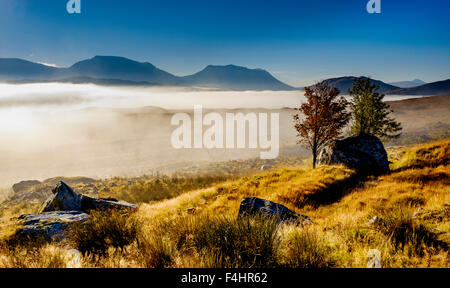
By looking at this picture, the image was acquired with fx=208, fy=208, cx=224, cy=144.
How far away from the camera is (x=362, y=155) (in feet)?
51.2

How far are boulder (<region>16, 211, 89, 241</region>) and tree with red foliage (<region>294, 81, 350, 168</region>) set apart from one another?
16642 millimetres

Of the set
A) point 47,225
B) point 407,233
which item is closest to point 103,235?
point 47,225

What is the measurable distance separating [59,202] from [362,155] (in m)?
18.8

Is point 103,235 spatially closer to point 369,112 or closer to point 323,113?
point 323,113

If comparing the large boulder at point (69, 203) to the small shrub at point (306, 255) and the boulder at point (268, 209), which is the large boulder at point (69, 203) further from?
the small shrub at point (306, 255)

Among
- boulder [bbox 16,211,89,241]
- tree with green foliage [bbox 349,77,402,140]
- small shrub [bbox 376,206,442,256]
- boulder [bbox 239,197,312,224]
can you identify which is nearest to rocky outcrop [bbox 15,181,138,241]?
boulder [bbox 16,211,89,241]

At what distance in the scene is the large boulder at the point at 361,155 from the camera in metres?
15.1

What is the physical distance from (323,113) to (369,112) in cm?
1034

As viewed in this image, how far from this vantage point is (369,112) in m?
23.9

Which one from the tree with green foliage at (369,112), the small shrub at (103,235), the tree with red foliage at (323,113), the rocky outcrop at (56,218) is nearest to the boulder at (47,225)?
the rocky outcrop at (56,218)

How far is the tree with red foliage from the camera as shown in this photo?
1769 cm

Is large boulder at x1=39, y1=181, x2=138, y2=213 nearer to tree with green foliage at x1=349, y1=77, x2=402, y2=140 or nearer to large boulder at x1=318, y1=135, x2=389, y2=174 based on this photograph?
large boulder at x1=318, y1=135, x2=389, y2=174

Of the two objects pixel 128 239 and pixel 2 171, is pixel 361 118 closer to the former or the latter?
pixel 128 239
